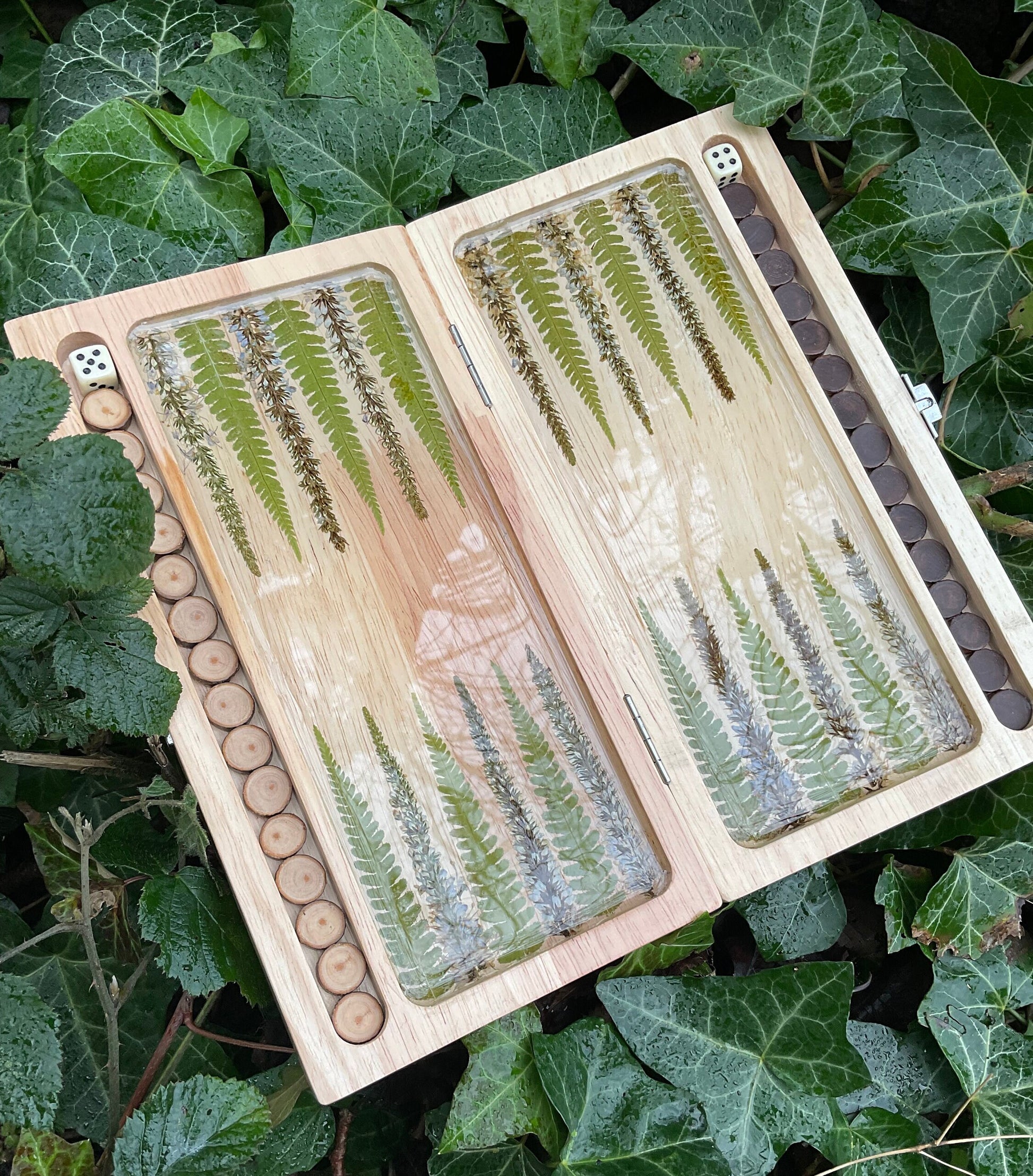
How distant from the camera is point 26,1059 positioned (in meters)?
0.92

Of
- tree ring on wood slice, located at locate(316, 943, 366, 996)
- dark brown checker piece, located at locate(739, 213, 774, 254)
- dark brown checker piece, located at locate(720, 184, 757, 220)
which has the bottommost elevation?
tree ring on wood slice, located at locate(316, 943, 366, 996)

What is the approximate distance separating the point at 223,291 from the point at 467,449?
0.30 m

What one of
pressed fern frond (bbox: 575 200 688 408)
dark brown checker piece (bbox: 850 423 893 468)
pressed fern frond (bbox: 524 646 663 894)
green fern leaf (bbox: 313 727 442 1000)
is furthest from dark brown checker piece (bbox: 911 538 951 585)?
green fern leaf (bbox: 313 727 442 1000)

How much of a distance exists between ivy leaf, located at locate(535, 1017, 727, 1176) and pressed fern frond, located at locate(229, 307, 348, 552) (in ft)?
2.01

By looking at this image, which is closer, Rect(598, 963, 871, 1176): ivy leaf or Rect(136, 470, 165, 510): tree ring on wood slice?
Rect(136, 470, 165, 510): tree ring on wood slice

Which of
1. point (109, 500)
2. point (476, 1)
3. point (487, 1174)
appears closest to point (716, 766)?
point (487, 1174)

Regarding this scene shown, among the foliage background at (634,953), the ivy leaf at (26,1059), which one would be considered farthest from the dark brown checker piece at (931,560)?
the ivy leaf at (26,1059)

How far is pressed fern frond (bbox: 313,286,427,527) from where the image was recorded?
3.49 feet

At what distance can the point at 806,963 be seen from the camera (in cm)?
112

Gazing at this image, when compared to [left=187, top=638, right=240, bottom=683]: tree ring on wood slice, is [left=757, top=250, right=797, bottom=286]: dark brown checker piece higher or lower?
higher

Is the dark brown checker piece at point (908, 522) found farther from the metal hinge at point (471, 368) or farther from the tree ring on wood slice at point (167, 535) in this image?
the tree ring on wood slice at point (167, 535)

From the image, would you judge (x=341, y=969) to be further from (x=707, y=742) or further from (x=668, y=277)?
(x=668, y=277)

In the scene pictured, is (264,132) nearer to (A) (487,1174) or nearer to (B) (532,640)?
(B) (532,640)

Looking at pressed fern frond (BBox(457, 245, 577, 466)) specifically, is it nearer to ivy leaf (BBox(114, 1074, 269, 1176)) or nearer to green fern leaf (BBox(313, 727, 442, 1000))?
green fern leaf (BBox(313, 727, 442, 1000))
